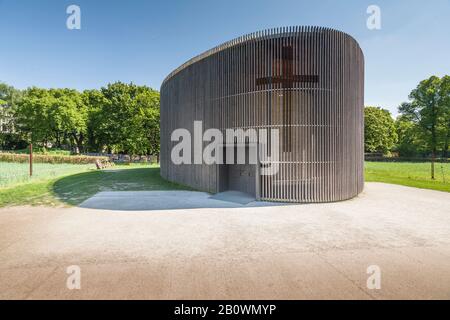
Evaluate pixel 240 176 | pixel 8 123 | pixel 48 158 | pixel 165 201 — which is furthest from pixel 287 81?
pixel 8 123

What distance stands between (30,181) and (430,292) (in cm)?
2114

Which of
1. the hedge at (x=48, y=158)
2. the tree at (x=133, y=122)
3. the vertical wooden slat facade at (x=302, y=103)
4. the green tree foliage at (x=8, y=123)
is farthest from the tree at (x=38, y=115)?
the vertical wooden slat facade at (x=302, y=103)

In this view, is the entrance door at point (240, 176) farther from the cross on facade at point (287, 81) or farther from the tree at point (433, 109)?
the tree at point (433, 109)

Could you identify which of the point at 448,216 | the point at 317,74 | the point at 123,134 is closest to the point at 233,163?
the point at 317,74

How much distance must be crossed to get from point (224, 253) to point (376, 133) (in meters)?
64.3

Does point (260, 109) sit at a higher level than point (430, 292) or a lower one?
higher

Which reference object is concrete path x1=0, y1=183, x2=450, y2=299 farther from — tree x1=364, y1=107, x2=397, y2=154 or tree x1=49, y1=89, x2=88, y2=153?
tree x1=364, y1=107, x2=397, y2=154

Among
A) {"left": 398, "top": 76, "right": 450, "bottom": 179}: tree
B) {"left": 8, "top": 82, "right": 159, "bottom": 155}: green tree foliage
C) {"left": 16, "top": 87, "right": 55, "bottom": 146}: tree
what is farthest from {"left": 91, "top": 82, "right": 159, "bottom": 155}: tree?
{"left": 398, "top": 76, "right": 450, "bottom": 179}: tree

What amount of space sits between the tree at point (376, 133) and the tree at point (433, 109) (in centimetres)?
1678

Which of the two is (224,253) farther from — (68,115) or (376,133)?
(376,133)

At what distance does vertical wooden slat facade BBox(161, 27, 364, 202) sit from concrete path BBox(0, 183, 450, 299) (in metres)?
2.14

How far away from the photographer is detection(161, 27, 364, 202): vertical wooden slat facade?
10195 mm
